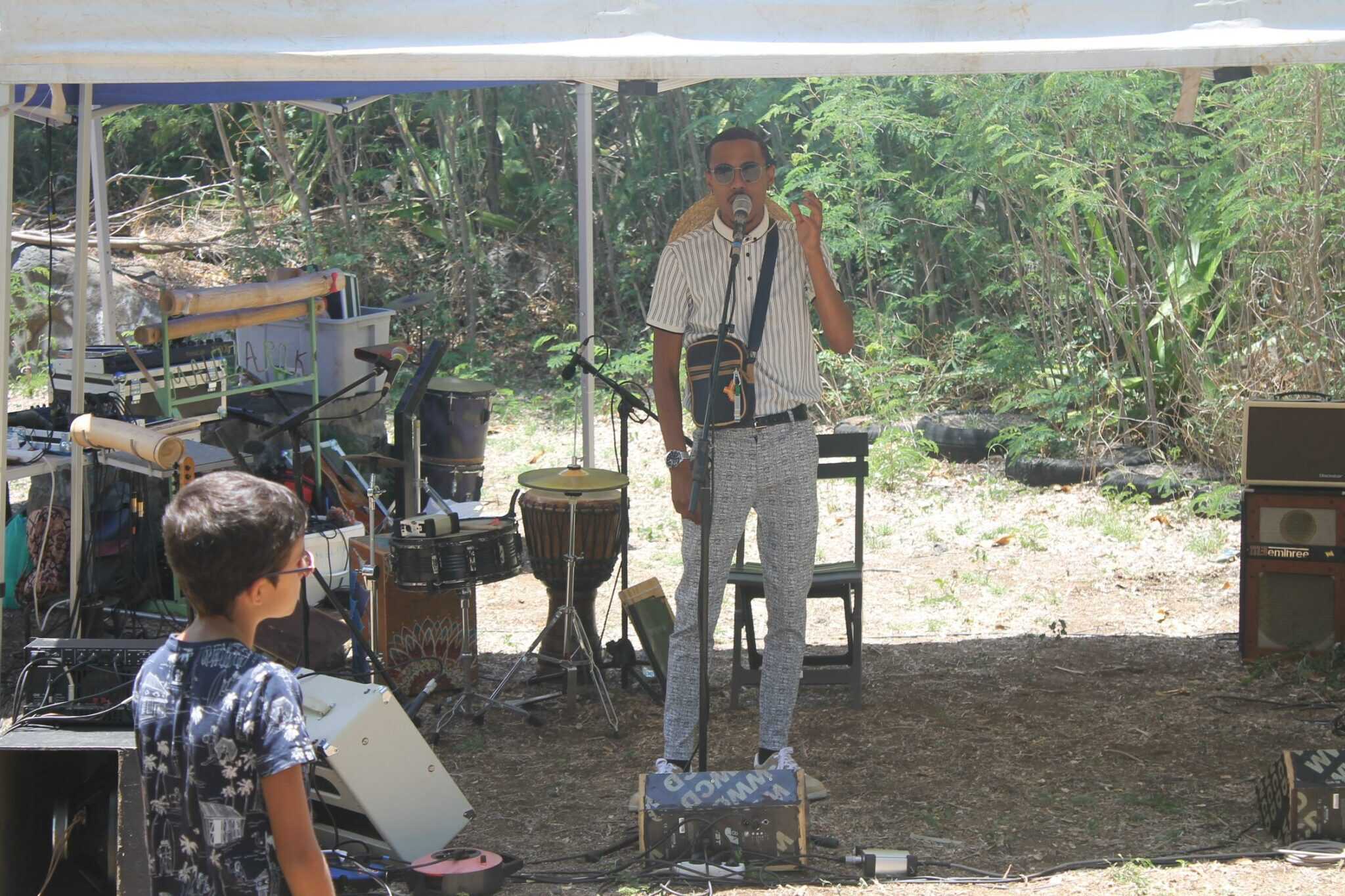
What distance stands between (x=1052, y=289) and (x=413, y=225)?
6657 mm

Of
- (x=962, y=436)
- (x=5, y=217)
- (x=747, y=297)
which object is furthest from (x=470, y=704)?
(x=962, y=436)

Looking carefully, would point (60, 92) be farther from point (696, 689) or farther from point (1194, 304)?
point (1194, 304)

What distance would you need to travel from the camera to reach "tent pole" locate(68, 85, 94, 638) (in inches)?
195

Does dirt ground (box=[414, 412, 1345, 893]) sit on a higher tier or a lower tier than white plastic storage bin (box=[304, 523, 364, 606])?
lower

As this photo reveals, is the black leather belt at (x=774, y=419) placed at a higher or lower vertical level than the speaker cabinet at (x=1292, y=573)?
higher

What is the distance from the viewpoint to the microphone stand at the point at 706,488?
150 inches

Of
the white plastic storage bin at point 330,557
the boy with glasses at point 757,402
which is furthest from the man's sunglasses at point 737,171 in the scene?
the white plastic storage bin at point 330,557

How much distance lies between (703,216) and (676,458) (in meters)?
0.76

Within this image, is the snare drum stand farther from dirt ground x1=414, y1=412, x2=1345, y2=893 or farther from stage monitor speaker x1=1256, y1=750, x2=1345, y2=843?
stage monitor speaker x1=1256, y1=750, x2=1345, y2=843

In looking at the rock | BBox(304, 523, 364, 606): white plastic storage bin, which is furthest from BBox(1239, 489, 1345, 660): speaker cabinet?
the rock

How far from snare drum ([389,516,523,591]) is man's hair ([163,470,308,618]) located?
9.06 ft

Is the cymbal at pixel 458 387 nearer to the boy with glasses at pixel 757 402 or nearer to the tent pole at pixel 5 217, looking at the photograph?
the boy with glasses at pixel 757 402

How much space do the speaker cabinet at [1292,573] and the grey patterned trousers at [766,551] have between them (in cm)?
240

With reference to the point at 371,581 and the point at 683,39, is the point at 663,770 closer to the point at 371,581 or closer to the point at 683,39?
the point at 371,581
